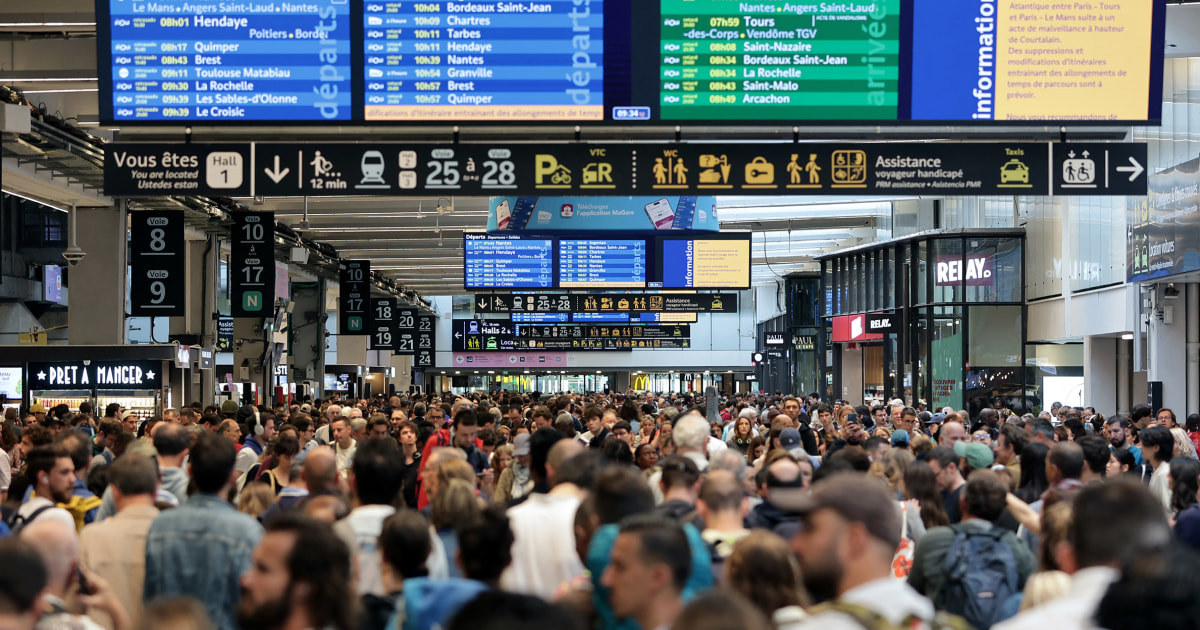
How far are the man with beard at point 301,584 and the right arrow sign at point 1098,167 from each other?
7.90m

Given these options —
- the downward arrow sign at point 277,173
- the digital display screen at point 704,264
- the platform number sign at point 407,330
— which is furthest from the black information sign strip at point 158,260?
the platform number sign at point 407,330

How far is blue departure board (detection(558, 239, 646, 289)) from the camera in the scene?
2111 centimetres

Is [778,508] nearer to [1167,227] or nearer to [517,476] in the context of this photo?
[517,476]

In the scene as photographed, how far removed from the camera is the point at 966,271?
28.1m

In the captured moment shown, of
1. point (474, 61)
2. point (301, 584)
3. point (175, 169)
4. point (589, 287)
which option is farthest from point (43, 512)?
point (589, 287)

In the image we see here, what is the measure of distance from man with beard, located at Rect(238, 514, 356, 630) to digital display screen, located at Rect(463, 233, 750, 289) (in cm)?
1702

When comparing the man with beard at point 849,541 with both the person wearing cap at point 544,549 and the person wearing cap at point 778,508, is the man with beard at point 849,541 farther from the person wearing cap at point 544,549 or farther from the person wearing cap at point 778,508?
the person wearing cap at point 778,508

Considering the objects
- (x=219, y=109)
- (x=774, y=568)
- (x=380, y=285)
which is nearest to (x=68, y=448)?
(x=219, y=109)

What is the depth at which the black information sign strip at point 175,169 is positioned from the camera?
9.82m

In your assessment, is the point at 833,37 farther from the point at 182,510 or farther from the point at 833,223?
the point at 833,223

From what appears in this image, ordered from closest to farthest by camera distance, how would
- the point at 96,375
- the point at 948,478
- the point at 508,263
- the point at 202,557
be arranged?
the point at 202,557, the point at 948,478, the point at 96,375, the point at 508,263

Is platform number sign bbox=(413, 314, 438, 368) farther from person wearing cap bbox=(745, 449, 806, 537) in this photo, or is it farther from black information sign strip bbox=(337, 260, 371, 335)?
person wearing cap bbox=(745, 449, 806, 537)

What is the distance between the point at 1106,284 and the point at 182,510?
2076 cm

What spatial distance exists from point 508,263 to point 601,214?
8.37ft
